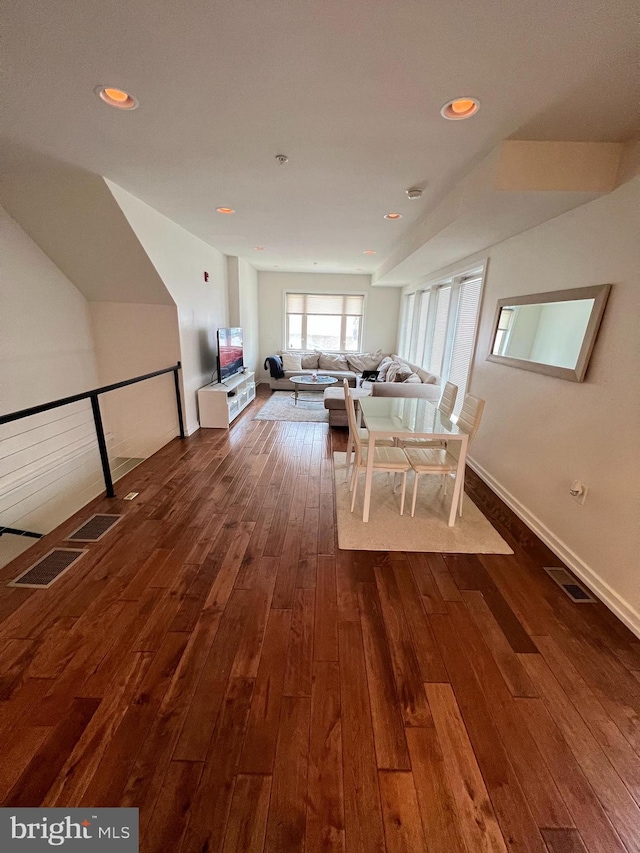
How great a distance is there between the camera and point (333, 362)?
290 inches

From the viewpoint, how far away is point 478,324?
11.9 ft

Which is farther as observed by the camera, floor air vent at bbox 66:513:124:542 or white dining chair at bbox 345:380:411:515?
white dining chair at bbox 345:380:411:515

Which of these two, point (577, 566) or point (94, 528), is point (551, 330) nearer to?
point (577, 566)

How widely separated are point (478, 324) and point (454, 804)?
3.70 meters

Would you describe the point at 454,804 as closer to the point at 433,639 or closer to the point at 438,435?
the point at 433,639

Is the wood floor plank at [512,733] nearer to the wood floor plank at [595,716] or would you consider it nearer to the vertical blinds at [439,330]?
the wood floor plank at [595,716]

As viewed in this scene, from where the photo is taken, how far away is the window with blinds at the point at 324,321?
7875 millimetres

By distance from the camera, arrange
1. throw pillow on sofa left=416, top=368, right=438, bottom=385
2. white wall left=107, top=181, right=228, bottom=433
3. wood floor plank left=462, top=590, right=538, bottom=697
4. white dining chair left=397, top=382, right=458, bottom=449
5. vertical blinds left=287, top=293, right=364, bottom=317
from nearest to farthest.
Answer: wood floor plank left=462, top=590, right=538, bottom=697, white dining chair left=397, top=382, right=458, bottom=449, white wall left=107, top=181, right=228, bottom=433, throw pillow on sofa left=416, top=368, right=438, bottom=385, vertical blinds left=287, top=293, right=364, bottom=317

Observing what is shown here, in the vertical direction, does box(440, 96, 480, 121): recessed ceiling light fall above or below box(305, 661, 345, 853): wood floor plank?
above

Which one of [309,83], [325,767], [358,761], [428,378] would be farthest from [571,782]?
[428,378]

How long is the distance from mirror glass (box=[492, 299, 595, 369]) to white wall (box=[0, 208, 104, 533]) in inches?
150

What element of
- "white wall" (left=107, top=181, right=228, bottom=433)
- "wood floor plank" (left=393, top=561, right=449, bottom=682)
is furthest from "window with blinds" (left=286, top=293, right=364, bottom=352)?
"wood floor plank" (left=393, top=561, right=449, bottom=682)

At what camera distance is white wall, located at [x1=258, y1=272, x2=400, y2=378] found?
7.66m

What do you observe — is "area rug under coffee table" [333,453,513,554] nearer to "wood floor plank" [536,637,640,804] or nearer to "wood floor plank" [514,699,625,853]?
"wood floor plank" [536,637,640,804]
